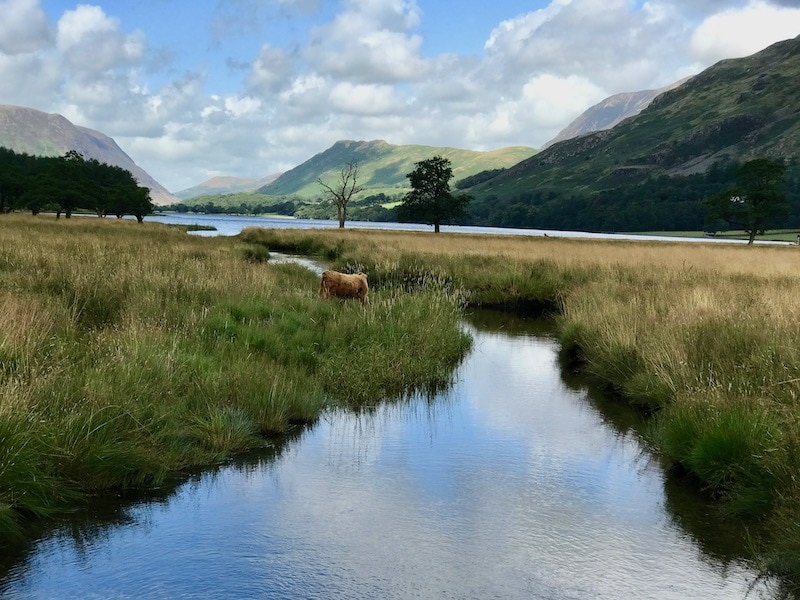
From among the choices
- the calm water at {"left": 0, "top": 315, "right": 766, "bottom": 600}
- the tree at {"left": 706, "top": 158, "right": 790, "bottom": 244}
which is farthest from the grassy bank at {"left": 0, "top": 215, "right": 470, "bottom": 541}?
the tree at {"left": 706, "top": 158, "right": 790, "bottom": 244}

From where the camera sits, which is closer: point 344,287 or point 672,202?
point 344,287

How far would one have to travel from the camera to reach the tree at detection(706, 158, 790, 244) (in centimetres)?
7119

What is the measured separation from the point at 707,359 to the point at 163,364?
839 cm

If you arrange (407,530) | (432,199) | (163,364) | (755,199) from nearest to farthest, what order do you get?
(407,530) < (163,364) < (755,199) < (432,199)

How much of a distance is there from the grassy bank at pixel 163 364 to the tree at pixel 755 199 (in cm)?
6809

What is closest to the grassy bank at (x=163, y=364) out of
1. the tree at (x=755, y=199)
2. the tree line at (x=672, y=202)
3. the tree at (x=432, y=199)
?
the tree at (x=432, y=199)

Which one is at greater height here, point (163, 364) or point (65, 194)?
point (65, 194)

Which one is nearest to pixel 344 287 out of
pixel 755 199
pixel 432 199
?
pixel 432 199

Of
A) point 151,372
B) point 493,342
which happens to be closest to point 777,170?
point 493,342

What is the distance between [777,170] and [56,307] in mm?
79646

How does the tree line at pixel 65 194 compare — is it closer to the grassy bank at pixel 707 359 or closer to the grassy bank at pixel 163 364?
the grassy bank at pixel 163 364

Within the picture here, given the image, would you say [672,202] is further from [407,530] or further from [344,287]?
[407,530]

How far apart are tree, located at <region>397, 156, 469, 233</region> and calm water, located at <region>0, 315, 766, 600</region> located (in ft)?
233

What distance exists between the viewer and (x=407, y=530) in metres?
6.01
